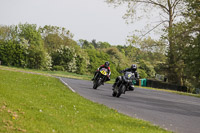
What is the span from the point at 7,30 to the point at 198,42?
70600mm

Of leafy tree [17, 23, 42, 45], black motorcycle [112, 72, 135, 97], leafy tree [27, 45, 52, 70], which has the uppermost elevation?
leafy tree [17, 23, 42, 45]

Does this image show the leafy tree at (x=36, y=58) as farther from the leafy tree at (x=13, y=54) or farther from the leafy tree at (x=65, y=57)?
the leafy tree at (x=65, y=57)


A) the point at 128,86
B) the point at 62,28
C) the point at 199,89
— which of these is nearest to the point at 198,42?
the point at 128,86

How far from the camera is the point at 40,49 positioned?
71688 millimetres

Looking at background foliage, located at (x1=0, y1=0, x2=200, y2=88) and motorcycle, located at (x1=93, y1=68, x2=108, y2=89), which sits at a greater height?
background foliage, located at (x1=0, y1=0, x2=200, y2=88)

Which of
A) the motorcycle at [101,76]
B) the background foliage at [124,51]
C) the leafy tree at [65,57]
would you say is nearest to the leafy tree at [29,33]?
the background foliage at [124,51]

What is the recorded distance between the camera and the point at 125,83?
1692cm

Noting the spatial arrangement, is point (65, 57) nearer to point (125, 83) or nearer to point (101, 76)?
point (101, 76)

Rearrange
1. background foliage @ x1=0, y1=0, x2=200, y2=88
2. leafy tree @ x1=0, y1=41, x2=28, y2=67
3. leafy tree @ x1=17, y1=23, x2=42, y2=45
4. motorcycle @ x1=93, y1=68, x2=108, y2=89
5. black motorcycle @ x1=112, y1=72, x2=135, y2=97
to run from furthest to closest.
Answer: leafy tree @ x1=17, y1=23, x2=42, y2=45
leafy tree @ x1=0, y1=41, x2=28, y2=67
background foliage @ x1=0, y1=0, x2=200, y2=88
motorcycle @ x1=93, y1=68, x2=108, y2=89
black motorcycle @ x1=112, y1=72, x2=135, y2=97

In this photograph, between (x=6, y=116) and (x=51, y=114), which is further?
(x=51, y=114)

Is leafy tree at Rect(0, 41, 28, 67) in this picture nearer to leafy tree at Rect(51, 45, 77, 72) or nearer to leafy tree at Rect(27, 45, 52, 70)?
leafy tree at Rect(27, 45, 52, 70)

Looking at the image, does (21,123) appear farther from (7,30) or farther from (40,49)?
(7,30)

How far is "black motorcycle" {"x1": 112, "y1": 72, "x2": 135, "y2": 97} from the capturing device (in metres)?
16.7

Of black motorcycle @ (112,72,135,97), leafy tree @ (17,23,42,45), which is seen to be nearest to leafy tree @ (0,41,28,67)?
leafy tree @ (17,23,42,45)
